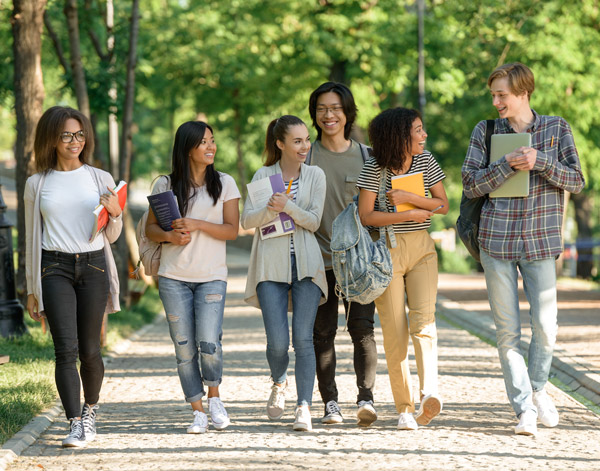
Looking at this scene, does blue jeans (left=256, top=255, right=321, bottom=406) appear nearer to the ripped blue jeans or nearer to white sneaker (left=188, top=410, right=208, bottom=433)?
the ripped blue jeans

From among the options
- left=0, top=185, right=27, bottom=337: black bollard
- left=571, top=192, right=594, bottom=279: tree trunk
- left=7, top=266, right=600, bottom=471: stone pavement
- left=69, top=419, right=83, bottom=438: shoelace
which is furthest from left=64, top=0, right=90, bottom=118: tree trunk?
left=571, top=192, right=594, bottom=279: tree trunk

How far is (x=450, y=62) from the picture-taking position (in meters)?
24.2

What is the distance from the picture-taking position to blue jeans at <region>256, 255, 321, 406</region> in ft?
20.7

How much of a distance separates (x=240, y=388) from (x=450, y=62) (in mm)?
17252

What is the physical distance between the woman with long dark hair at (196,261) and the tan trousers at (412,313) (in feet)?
3.47

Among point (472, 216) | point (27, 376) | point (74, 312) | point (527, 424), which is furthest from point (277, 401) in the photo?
point (27, 376)

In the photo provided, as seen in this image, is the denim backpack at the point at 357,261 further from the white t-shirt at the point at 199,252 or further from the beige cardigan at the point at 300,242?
the white t-shirt at the point at 199,252

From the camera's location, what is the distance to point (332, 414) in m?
6.53

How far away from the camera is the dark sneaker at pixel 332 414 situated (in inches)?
256

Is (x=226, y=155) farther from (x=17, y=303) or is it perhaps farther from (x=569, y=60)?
(x=17, y=303)

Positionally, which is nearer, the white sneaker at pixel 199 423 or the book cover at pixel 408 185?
the book cover at pixel 408 185

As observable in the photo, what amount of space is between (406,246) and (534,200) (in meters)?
0.84

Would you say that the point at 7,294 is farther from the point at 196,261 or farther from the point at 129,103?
the point at 196,261

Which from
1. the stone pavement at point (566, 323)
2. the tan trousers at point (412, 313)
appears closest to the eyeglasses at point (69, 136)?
the tan trousers at point (412, 313)
